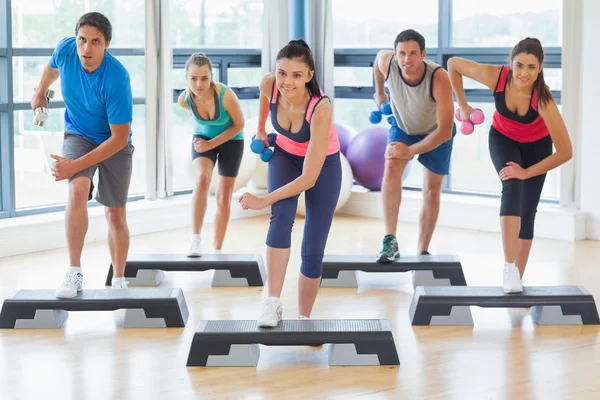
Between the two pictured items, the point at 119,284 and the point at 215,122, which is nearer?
the point at 119,284

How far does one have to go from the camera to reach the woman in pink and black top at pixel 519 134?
173 inches

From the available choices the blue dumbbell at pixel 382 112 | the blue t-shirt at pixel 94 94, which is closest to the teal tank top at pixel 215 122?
the blue dumbbell at pixel 382 112

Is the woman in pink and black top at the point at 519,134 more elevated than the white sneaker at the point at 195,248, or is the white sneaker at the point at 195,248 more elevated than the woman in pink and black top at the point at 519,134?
the woman in pink and black top at the point at 519,134

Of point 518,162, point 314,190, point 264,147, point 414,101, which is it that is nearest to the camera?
point 314,190

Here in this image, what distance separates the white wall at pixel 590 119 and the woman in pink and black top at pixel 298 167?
318cm

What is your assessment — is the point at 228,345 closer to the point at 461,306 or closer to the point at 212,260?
the point at 461,306

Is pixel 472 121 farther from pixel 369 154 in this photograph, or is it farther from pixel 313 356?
pixel 369 154

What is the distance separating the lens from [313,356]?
412 cm

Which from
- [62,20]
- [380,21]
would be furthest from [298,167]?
[380,21]

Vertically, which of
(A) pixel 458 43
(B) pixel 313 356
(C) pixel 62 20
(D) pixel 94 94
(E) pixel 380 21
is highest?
(E) pixel 380 21

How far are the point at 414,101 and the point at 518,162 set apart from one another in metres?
0.86

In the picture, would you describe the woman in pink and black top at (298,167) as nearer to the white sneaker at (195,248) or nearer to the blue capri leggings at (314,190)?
the blue capri leggings at (314,190)

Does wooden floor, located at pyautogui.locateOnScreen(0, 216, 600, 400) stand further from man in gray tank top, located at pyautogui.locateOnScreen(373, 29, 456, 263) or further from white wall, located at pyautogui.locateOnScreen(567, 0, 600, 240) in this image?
white wall, located at pyautogui.locateOnScreen(567, 0, 600, 240)

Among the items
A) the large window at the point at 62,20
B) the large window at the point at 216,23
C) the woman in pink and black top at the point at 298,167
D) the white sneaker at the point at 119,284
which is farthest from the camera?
the large window at the point at 216,23
